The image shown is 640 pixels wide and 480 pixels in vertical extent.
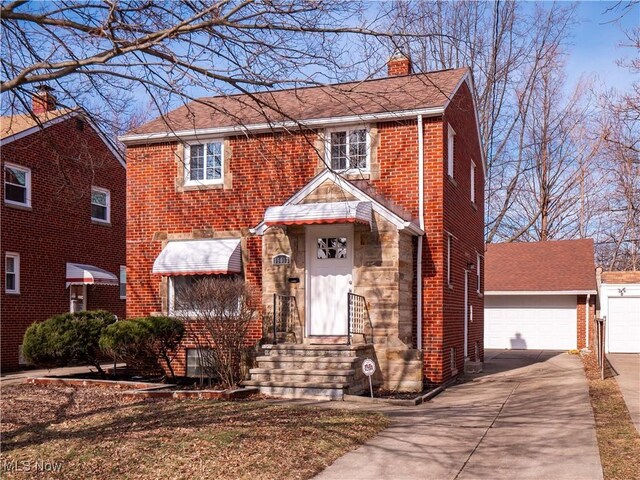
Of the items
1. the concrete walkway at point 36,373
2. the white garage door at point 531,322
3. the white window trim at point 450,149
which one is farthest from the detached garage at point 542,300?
the concrete walkway at point 36,373

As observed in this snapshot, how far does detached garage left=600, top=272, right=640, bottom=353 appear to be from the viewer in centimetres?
2375

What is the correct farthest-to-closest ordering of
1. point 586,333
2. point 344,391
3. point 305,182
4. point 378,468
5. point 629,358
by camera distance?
1. point 586,333
2. point 629,358
3. point 305,182
4. point 344,391
5. point 378,468

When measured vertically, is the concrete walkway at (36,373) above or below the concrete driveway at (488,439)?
below

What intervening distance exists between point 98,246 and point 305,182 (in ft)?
32.5

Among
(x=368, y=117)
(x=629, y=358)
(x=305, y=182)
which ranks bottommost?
(x=629, y=358)

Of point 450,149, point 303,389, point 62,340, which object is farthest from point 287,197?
point 62,340

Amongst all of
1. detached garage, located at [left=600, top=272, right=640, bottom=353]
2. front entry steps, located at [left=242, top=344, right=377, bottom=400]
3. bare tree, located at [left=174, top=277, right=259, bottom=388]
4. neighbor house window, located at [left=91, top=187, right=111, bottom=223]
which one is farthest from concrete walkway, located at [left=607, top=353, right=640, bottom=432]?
neighbor house window, located at [left=91, top=187, right=111, bottom=223]

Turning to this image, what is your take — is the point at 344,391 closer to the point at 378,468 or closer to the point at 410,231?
the point at 410,231

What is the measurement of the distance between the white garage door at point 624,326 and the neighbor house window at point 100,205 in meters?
17.6

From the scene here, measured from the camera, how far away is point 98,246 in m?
22.0

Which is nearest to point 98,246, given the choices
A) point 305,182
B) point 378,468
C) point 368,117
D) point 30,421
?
point 305,182

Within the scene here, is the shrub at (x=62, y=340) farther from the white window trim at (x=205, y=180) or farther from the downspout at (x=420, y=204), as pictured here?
the downspout at (x=420, y=204)

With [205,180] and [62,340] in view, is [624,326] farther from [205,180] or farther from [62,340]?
[62,340]

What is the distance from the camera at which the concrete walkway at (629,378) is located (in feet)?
35.1
